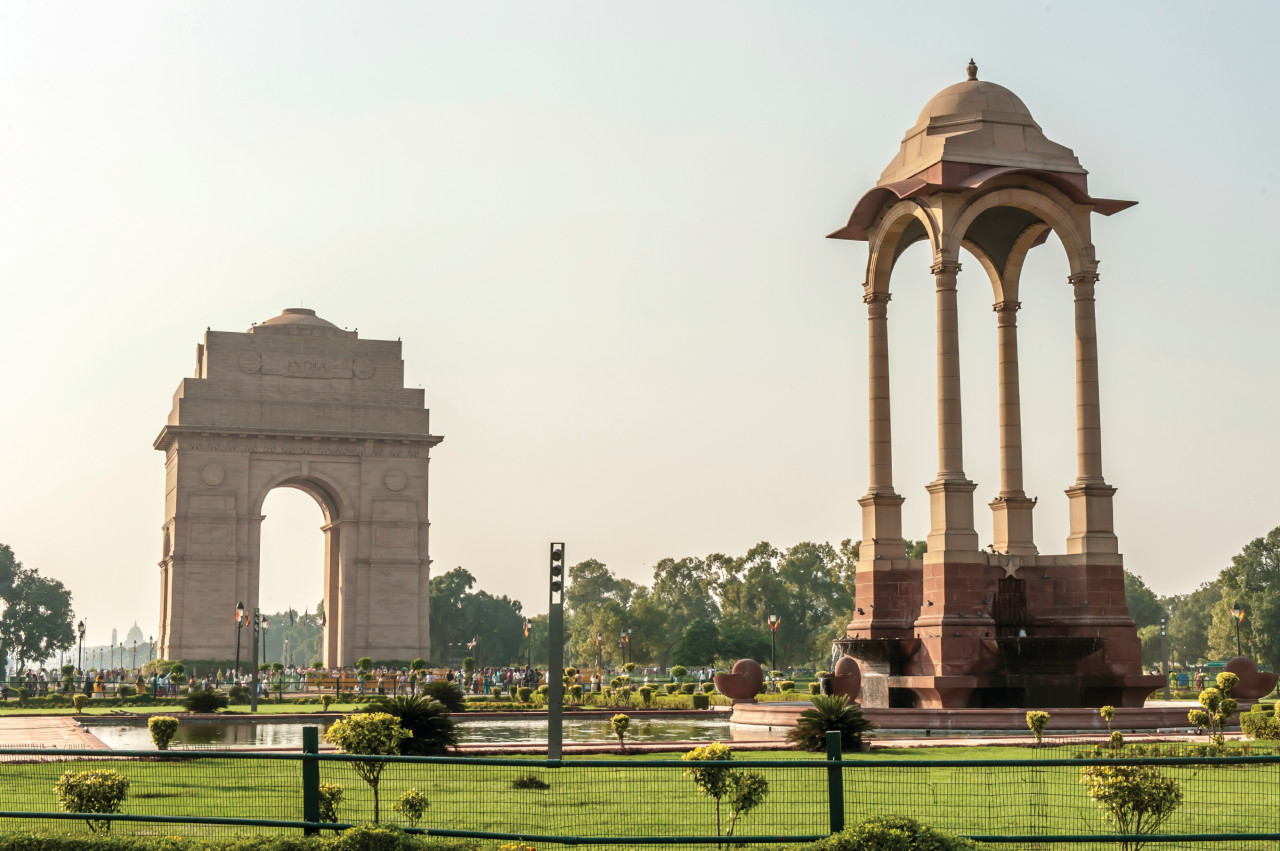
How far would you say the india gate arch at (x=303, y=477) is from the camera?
69625 mm

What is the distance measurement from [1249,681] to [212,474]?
173 ft

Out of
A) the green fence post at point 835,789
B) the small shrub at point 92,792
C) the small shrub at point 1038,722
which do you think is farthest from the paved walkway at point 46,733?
the green fence post at point 835,789

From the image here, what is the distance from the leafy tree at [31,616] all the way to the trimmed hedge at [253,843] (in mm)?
104344

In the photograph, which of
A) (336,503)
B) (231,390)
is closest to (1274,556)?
(336,503)

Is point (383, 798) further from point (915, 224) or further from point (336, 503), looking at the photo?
point (336, 503)

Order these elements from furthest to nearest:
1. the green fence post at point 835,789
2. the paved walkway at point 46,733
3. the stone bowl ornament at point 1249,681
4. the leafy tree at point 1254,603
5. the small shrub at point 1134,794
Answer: the leafy tree at point 1254,603
the stone bowl ornament at point 1249,681
the paved walkway at point 46,733
the small shrub at point 1134,794
the green fence post at point 835,789

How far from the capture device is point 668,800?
14.8 metres

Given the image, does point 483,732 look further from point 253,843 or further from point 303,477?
point 303,477

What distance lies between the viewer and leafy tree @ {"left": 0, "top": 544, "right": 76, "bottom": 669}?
10750 centimetres

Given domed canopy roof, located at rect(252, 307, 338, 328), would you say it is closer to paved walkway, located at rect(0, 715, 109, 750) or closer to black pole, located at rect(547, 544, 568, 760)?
paved walkway, located at rect(0, 715, 109, 750)

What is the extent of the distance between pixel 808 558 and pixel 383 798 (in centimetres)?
9437

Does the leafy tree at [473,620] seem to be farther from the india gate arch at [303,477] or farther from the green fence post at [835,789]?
the green fence post at [835,789]

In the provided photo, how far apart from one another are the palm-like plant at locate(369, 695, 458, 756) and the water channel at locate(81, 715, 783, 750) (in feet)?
14.3

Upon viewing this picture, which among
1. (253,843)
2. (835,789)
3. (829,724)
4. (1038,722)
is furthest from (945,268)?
(253,843)
